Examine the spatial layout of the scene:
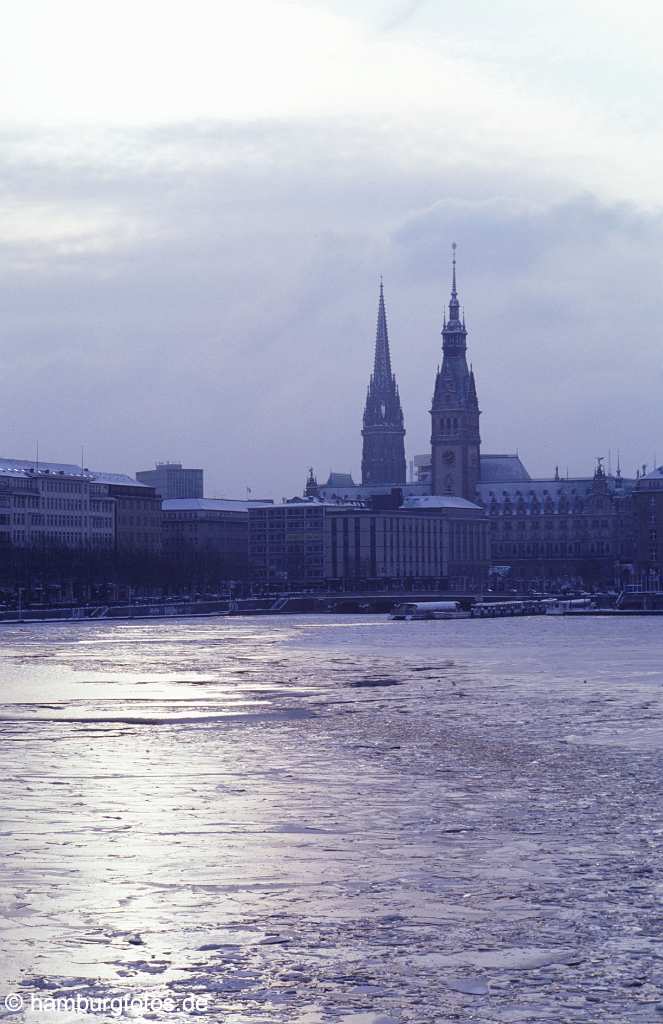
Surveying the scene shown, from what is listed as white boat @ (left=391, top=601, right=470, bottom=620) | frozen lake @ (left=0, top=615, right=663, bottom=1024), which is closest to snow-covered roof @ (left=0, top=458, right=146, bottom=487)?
white boat @ (left=391, top=601, right=470, bottom=620)

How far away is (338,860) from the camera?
745 inches

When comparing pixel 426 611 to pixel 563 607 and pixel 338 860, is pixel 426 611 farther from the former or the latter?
pixel 338 860

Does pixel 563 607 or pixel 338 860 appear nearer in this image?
pixel 338 860

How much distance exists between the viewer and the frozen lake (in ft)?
46.0

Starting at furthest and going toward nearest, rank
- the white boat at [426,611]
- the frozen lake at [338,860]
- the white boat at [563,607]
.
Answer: the white boat at [563,607] < the white boat at [426,611] < the frozen lake at [338,860]

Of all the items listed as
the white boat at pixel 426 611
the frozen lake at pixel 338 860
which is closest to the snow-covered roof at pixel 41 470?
the white boat at pixel 426 611

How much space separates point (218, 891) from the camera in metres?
17.3

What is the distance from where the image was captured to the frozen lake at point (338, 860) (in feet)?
46.0

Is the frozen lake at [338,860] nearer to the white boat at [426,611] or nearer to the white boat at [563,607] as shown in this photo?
the white boat at [426,611]

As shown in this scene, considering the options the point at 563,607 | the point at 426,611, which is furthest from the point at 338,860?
the point at 563,607

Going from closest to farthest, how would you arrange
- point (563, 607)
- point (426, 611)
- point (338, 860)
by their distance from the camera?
point (338, 860) < point (426, 611) < point (563, 607)

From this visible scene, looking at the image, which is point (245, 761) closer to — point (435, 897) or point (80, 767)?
point (80, 767)

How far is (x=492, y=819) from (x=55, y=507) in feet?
525

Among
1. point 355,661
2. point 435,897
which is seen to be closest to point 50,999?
point 435,897
